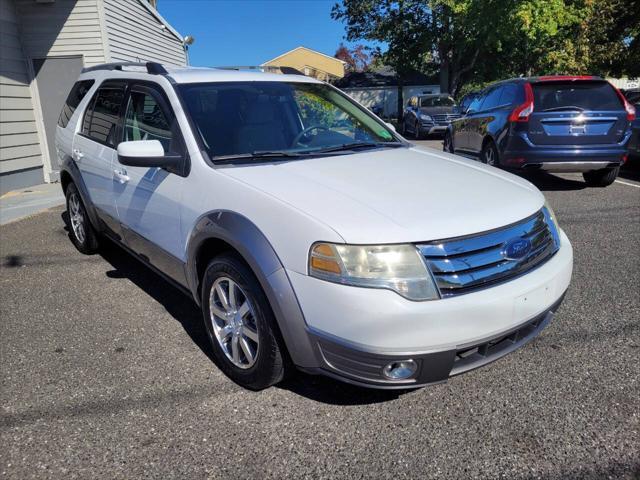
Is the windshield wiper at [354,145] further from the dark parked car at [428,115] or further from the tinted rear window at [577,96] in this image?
the dark parked car at [428,115]

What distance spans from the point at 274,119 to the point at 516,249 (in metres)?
1.83

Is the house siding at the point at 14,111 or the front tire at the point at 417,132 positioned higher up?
the house siding at the point at 14,111

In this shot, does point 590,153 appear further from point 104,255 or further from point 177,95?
point 104,255

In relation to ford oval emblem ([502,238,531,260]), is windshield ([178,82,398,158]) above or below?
above

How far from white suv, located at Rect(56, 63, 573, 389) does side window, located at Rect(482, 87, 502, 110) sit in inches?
191

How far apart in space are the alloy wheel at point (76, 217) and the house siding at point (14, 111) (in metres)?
4.68

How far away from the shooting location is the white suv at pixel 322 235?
209cm

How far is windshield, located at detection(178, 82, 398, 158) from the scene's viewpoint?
10.1ft

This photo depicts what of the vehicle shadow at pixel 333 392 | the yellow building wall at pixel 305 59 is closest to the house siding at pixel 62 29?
the vehicle shadow at pixel 333 392

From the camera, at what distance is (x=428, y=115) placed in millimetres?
17453

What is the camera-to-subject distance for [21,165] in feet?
30.2

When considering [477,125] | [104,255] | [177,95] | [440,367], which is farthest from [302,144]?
[477,125]

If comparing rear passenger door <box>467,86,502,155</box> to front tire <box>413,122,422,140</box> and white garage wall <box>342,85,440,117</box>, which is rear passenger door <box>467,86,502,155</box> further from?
white garage wall <box>342,85,440,117</box>

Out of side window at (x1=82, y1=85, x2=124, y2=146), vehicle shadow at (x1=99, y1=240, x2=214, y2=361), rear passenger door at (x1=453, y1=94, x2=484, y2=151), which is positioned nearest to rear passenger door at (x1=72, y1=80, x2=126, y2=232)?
side window at (x1=82, y1=85, x2=124, y2=146)
